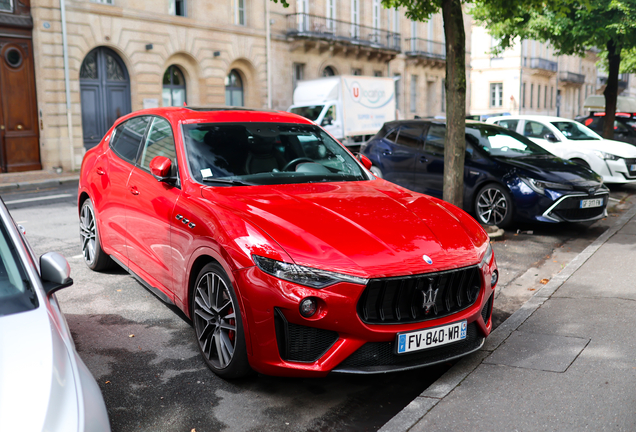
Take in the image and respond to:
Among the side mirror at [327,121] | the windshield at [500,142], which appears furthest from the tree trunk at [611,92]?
the side mirror at [327,121]

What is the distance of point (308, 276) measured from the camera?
325 cm

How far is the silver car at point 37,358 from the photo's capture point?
1.84m

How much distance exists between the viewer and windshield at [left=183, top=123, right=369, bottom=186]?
14.4ft

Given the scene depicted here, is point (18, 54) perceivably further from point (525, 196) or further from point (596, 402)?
point (596, 402)

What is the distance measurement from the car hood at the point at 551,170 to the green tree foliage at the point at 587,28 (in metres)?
7.18

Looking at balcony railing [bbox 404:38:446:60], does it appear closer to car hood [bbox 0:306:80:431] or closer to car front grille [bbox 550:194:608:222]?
car front grille [bbox 550:194:608:222]

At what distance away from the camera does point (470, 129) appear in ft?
31.5

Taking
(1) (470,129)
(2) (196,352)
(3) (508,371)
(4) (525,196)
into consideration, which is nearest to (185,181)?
(2) (196,352)

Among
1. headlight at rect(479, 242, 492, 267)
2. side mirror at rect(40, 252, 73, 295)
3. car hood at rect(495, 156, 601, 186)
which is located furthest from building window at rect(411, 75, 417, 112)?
side mirror at rect(40, 252, 73, 295)

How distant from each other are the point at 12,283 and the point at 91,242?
391 centimetres

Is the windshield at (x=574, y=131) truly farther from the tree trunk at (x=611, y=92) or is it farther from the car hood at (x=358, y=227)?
the car hood at (x=358, y=227)

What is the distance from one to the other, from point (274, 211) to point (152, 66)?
20191mm

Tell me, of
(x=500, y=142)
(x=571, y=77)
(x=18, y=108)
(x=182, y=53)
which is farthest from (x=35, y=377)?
(x=571, y=77)

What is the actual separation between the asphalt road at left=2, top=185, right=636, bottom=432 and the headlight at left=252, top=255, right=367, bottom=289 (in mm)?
783
